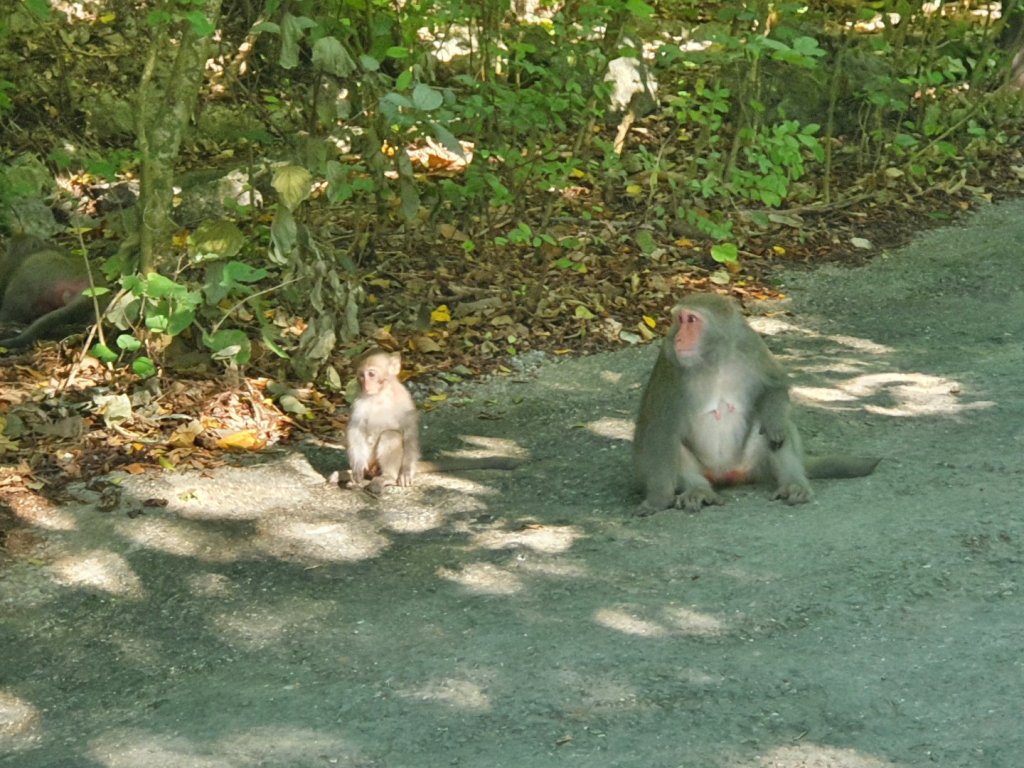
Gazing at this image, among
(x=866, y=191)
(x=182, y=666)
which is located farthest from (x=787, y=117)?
(x=182, y=666)

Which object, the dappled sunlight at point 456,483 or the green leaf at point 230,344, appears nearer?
the dappled sunlight at point 456,483

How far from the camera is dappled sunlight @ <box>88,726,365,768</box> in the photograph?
4.16 meters

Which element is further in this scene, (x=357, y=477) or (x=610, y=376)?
(x=610, y=376)

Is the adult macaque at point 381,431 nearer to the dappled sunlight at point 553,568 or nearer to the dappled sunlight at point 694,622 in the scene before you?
the dappled sunlight at point 553,568

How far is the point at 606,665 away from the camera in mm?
4594

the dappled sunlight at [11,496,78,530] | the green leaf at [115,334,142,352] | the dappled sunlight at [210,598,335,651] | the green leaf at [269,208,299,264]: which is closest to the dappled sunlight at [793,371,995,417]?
the green leaf at [269,208,299,264]

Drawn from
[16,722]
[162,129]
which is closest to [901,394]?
[162,129]

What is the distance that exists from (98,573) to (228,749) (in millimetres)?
1496

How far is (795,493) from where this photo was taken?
5793mm

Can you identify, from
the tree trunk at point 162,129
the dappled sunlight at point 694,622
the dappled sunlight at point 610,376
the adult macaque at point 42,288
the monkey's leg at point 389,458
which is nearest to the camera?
the dappled sunlight at point 694,622

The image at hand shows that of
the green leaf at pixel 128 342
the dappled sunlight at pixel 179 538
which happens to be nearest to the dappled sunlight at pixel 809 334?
the green leaf at pixel 128 342

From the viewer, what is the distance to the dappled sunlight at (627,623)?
479cm

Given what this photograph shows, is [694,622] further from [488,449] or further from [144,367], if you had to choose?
[144,367]

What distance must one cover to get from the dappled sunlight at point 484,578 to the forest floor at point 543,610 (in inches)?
0.4
